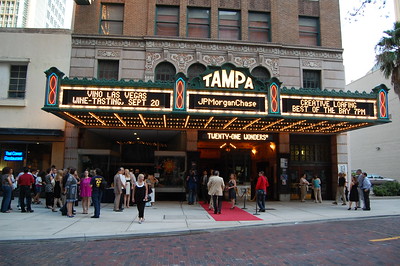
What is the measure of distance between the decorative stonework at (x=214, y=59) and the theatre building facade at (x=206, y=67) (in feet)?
0.20

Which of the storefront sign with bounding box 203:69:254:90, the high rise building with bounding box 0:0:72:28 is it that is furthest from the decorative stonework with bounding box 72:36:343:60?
the high rise building with bounding box 0:0:72:28

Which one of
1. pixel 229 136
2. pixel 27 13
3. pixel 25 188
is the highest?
pixel 27 13

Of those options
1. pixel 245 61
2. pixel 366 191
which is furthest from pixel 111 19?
pixel 366 191

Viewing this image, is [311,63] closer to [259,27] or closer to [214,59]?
[259,27]

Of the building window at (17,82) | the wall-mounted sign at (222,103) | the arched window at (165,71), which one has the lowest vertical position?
the wall-mounted sign at (222,103)

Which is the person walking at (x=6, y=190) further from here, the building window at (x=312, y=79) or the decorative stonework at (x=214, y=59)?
the building window at (x=312, y=79)

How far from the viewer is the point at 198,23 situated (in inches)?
778

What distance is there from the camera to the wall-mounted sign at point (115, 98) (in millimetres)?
13344

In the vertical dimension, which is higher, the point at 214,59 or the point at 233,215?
the point at 214,59

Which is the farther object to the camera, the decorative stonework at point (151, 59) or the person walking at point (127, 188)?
the decorative stonework at point (151, 59)

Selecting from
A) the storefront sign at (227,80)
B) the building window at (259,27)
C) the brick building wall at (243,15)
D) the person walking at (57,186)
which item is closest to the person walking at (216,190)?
the storefront sign at (227,80)

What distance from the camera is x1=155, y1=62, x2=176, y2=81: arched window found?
62.0ft

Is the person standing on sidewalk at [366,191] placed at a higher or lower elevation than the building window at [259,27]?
lower

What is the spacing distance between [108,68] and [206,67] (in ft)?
21.2
